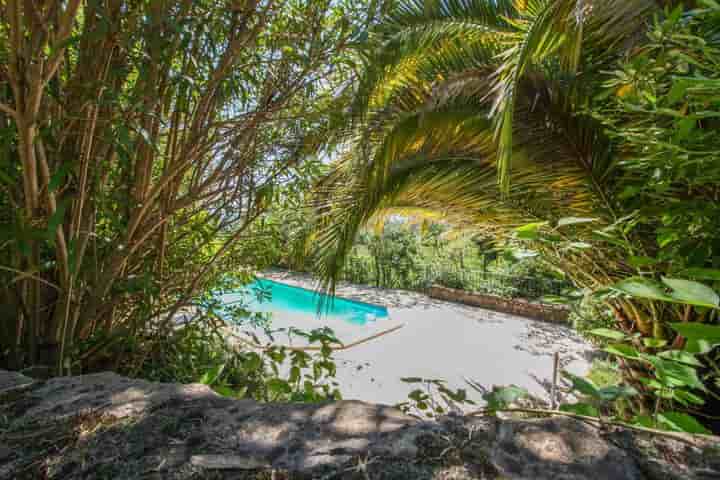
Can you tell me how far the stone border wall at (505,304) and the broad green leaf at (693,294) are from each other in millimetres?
7095

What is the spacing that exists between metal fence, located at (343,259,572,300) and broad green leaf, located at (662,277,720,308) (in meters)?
6.04

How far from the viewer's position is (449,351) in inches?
200

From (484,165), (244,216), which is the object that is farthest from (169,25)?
(484,165)

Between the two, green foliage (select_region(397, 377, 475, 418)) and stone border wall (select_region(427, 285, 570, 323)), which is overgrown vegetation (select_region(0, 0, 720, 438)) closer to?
green foliage (select_region(397, 377, 475, 418))

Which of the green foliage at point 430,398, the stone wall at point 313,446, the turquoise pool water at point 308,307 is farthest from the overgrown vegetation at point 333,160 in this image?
the turquoise pool water at point 308,307

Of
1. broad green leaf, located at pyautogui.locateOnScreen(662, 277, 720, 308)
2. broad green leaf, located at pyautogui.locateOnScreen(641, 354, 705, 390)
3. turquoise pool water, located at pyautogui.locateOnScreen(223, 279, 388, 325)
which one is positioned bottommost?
turquoise pool water, located at pyautogui.locateOnScreen(223, 279, 388, 325)

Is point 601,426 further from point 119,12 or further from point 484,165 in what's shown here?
point 484,165

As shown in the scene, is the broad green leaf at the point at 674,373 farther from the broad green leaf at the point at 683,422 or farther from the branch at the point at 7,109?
the branch at the point at 7,109

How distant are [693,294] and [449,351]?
511 cm

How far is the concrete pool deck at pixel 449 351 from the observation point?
159 inches

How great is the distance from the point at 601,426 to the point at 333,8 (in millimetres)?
1832

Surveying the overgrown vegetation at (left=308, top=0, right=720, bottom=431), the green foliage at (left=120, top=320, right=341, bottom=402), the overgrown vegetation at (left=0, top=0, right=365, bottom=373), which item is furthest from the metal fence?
the overgrown vegetation at (left=0, top=0, right=365, bottom=373)

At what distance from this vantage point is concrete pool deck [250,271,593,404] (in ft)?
13.3

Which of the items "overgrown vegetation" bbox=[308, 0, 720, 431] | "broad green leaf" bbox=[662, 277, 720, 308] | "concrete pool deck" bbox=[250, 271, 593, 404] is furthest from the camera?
"concrete pool deck" bbox=[250, 271, 593, 404]
